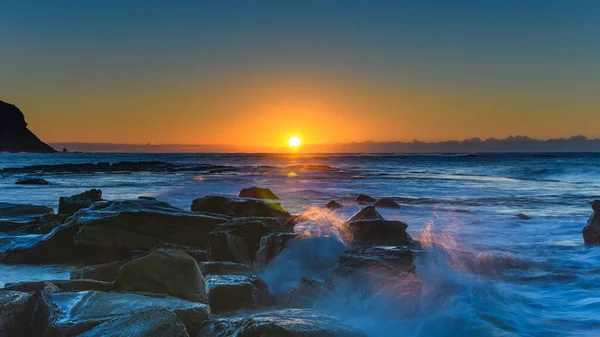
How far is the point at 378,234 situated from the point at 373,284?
8.56 ft

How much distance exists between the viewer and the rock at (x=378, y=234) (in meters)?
8.69

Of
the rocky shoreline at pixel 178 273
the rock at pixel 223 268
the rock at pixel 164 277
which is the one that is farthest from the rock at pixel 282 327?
the rock at pixel 223 268

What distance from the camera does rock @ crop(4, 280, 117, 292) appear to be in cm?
493

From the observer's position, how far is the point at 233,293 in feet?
18.6

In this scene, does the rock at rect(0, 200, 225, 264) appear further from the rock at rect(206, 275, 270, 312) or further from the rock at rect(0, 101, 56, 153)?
the rock at rect(0, 101, 56, 153)

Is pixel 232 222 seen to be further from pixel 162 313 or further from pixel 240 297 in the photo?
pixel 162 313

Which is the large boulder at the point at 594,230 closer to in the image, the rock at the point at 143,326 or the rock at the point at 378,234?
the rock at the point at 378,234

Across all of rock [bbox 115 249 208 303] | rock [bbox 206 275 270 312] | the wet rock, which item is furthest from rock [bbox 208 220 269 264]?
rock [bbox 115 249 208 303]

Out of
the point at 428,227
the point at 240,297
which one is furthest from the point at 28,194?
the point at 240,297

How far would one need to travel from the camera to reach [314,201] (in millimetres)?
20188

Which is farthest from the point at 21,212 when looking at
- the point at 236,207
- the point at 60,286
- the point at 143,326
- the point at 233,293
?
the point at 143,326

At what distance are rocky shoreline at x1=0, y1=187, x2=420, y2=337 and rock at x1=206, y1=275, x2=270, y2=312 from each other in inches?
0.5

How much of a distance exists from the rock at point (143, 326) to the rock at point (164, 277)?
1.27 metres

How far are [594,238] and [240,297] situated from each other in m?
8.13
